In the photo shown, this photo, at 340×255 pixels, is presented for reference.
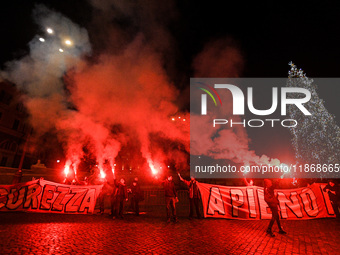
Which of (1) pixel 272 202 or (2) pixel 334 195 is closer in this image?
(1) pixel 272 202

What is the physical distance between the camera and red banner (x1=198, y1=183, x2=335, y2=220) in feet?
27.3

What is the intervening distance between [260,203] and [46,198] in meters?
9.78

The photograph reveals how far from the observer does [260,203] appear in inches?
333

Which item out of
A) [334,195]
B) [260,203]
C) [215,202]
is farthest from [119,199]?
[334,195]

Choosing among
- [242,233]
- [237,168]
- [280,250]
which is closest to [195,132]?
[237,168]

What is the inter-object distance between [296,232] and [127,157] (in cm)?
2477

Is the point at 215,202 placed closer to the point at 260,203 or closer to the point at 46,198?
the point at 260,203

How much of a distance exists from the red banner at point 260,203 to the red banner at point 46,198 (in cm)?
569

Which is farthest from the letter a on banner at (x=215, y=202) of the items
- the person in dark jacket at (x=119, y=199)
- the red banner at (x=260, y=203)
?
the person in dark jacket at (x=119, y=199)

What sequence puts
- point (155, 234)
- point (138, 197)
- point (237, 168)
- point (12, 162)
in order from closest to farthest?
1. point (155, 234)
2. point (138, 197)
3. point (237, 168)
4. point (12, 162)

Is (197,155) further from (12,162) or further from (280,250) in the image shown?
(12,162)

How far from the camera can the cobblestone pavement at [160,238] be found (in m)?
4.63

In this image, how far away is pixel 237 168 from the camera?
85.9 ft

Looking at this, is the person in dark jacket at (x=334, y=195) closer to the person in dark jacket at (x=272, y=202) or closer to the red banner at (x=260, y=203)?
the red banner at (x=260, y=203)
